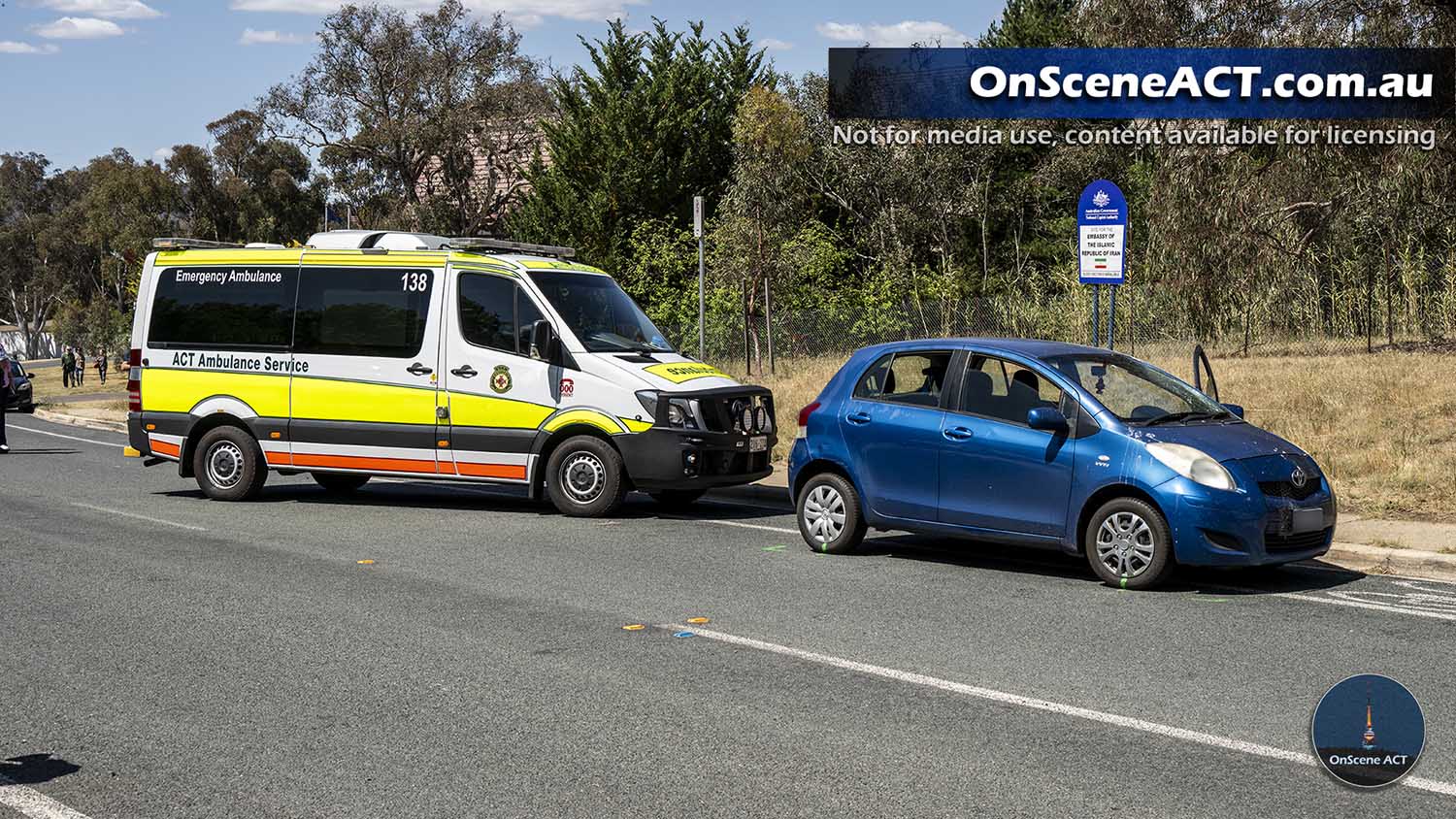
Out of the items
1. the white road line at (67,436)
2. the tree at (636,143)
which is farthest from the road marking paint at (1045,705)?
the tree at (636,143)

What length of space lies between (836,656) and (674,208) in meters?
33.0

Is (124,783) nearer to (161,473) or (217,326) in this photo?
(217,326)

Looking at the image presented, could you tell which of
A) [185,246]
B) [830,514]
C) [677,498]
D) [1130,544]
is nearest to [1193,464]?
[1130,544]

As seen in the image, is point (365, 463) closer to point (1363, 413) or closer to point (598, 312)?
point (598, 312)

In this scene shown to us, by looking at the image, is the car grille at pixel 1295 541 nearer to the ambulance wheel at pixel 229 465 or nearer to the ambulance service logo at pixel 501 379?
the ambulance service logo at pixel 501 379

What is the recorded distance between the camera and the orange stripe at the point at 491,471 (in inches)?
519

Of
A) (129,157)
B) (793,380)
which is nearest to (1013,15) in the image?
(793,380)

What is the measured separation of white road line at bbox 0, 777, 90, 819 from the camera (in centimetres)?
505

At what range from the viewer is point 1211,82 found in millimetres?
23906

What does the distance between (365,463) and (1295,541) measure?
8.36m

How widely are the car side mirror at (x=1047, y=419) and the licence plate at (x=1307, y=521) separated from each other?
5.01ft

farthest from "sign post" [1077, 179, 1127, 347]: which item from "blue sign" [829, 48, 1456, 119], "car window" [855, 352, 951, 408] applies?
"blue sign" [829, 48, 1456, 119]

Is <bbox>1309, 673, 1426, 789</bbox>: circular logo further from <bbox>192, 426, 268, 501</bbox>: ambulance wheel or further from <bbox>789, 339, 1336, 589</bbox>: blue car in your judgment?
<bbox>192, 426, 268, 501</bbox>: ambulance wheel

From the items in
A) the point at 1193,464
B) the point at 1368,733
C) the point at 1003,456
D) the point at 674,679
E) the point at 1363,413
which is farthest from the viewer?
the point at 1363,413
